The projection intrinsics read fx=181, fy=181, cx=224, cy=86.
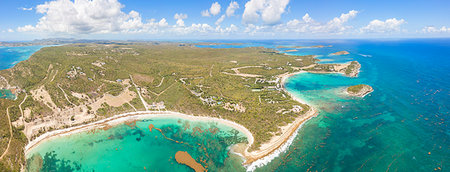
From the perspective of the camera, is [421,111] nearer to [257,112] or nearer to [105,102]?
[257,112]

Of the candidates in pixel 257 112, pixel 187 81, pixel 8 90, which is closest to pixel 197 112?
pixel 257 112

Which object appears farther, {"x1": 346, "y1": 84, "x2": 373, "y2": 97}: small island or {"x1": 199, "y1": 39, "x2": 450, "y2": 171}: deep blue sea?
{"x1": 346, "y1": 84, "x2": 373, "y2": 97}: small island

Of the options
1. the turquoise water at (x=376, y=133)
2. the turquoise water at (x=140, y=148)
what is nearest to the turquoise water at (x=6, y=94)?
the turquoise water at (x=140, y=148)

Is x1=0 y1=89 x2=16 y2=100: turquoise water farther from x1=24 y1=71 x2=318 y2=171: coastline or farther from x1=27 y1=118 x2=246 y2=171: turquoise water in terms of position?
x1=27 y1=118 x2=246 y2=171: turquoise water

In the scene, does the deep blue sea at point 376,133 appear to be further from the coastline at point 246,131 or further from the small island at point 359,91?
the small island at point 359,91

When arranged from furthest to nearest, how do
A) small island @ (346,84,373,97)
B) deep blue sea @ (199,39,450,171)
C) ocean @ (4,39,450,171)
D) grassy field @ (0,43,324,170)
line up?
small island @ (346,84,373,97) → grassy field @ (0,43,324,170) → ocean @ (4,39,450,171) → deep blue sea @ (199,39,450,171)

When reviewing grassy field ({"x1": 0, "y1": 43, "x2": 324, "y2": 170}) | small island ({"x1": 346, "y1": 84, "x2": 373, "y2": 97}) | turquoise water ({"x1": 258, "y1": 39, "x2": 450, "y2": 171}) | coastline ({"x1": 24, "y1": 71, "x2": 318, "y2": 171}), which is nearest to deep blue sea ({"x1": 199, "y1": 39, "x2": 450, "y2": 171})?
turquoise water ({"x1": 258, "y1": 39, "x2": 450, "y2": 171})
